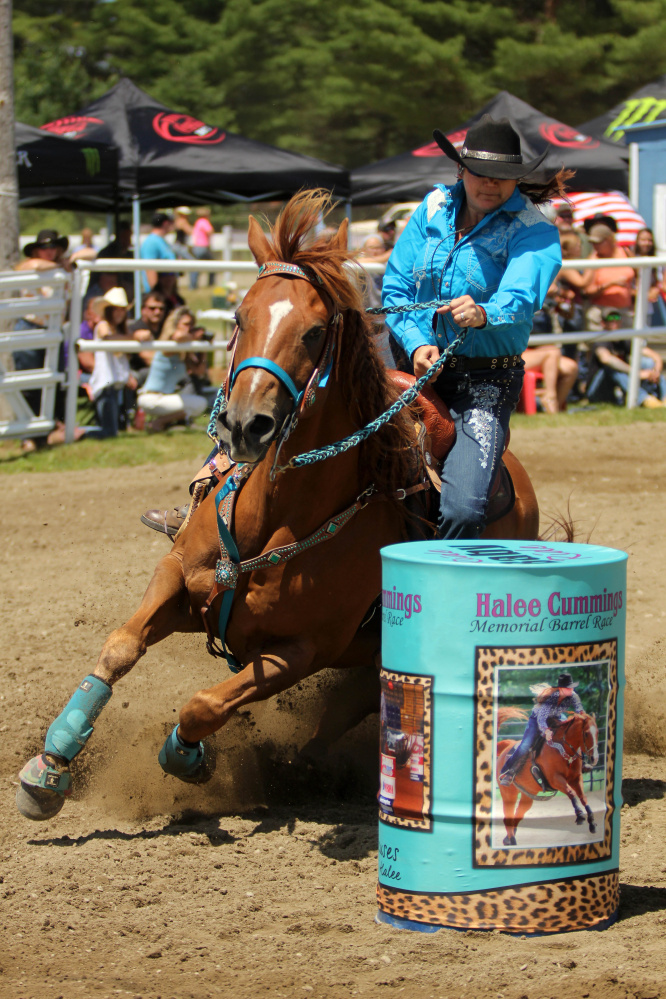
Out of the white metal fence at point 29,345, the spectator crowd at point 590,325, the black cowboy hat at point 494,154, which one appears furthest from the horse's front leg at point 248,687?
the spectator crowd at point 590,325

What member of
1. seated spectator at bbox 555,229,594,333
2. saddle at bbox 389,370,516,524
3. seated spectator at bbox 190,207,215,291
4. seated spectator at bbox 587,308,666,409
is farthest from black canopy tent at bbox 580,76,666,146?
saddle at bbox 389,370,516,524

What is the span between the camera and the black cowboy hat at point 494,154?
4.06m

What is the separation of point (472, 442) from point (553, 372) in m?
8.13

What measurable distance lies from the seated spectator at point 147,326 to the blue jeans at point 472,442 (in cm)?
733

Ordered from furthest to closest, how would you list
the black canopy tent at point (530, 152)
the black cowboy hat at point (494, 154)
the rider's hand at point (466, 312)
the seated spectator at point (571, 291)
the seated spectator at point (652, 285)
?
the black canopy tent at point (530, 152), the seated spectator at point (652, 285), the seated spectator at point (571, 291), the black cowboy hat at point (494, 154), the rider's hand at point (466, 312)

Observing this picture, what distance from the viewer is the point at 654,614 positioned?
659cm

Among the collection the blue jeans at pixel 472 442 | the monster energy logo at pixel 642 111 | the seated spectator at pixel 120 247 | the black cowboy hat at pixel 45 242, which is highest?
the monster energy logo at pixel 642 111

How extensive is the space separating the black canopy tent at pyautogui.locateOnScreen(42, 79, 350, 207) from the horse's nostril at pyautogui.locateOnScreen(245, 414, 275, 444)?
1035cm

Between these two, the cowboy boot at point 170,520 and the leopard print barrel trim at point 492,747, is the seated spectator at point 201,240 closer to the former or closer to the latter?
the cowboy boot at point 170,520

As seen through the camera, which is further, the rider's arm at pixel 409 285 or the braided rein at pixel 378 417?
the rider's arm at pixel 409 285

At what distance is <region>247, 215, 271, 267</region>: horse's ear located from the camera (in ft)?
12.2

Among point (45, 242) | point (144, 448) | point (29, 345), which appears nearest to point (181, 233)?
point (45, 242)

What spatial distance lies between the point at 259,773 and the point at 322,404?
1818 millimetres

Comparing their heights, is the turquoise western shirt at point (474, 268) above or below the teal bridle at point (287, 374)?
above
